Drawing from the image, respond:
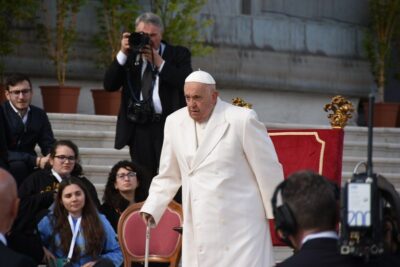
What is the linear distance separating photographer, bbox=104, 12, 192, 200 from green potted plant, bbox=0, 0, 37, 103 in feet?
11.9

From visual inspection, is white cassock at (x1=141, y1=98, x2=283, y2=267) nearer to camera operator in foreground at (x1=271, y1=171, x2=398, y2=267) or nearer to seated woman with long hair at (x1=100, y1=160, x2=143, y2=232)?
seated woman with long hair at (x1=100, y1=160, x2=143, y2=232)

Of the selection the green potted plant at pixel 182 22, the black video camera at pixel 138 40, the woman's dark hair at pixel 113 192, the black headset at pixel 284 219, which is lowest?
the woman's dark hair at pixel 113 192

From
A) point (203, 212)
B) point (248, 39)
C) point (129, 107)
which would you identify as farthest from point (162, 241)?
point (248, 39)

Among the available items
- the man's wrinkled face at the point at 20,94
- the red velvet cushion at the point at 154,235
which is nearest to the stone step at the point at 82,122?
the man's wrinkled face at the point at 20,94

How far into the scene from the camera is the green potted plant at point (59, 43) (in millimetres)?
14883

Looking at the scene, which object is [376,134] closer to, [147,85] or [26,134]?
[26,134]

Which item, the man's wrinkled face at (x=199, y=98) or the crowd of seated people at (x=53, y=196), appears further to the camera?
the crowd of seated people at (x=53, y=196)

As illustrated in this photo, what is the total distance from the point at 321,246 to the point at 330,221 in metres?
0.11

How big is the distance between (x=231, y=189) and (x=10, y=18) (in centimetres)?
653

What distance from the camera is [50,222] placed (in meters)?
10.3

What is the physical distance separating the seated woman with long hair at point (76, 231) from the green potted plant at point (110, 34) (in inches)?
186

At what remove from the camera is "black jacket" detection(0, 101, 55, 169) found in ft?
38.5

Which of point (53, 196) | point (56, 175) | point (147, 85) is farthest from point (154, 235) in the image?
point (147, 85)

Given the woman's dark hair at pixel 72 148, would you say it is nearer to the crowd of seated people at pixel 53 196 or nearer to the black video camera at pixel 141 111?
the crowd of seated people at pixel 53 196
